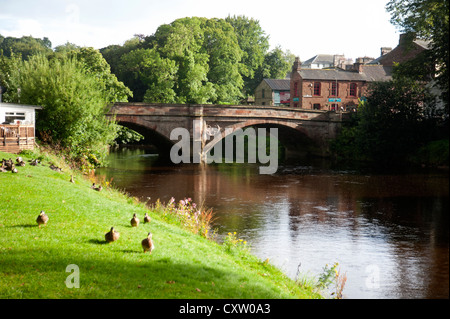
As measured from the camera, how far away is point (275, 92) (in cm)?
6688

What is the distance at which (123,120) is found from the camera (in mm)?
36062

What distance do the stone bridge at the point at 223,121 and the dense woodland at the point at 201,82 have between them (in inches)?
78.8

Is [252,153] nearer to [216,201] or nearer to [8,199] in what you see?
[216,201]

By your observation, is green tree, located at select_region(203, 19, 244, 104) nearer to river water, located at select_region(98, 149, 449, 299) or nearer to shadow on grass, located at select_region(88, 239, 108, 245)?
river water, located at select_region(98, 149, 449, 299)

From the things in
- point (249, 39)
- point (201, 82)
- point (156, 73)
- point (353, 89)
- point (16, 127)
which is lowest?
point (16, 127)

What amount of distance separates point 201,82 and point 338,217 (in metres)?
37.8

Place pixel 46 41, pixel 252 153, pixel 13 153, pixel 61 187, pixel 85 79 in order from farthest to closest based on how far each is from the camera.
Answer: pixel 46 41 → pixel 252 153 → pixel 85 79 → pixel 13 153 → pixel 61 187

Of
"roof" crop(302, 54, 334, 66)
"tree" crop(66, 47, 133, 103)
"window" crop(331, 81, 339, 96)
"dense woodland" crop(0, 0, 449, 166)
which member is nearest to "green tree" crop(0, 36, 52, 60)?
"dense woodland" crop(0, 0, 449, 166)

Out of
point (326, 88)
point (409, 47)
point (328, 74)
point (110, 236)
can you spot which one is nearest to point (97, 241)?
point (110, 236)

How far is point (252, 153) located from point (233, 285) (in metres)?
43.2

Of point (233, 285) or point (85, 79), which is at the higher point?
point (85, 79)

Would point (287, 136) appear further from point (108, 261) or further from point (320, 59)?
point (320, 59)

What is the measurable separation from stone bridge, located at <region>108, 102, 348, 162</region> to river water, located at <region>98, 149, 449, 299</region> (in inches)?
209
